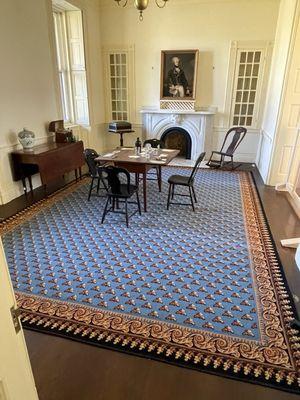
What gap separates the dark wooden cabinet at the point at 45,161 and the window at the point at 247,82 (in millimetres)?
3887

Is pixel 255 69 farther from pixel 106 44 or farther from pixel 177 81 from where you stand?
pixel 106 44

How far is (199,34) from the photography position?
622 cm

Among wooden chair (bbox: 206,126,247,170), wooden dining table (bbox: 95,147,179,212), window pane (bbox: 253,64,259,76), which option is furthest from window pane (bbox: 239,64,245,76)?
wooden dining table (bbox: 95,147,179,212)

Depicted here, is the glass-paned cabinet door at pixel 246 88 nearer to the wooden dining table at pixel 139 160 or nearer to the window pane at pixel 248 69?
the window pane at pixel 248 69

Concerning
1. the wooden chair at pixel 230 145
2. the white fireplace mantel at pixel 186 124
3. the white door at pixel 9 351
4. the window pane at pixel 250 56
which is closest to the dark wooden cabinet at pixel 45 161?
the white fireplace mantel at pixel 186 124

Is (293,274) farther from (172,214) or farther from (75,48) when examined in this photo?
(75,48)

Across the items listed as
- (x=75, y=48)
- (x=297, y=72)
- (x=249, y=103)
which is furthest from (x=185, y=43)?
(x=297, y=72)

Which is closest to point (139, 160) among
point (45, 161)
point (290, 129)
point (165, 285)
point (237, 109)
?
point (45, 161)

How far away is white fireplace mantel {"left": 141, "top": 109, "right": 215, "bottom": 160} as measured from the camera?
6602 mm

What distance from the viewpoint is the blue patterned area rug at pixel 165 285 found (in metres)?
1.87

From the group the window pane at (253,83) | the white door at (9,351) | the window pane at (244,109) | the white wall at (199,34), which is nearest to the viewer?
the white door at (9,351)

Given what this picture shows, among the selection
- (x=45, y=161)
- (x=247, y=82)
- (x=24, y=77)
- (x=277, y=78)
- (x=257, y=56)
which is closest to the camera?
(x=45, y=161)

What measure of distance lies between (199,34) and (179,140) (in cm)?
244

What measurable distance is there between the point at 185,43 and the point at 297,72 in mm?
2942
